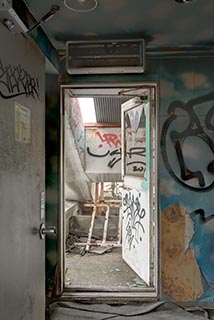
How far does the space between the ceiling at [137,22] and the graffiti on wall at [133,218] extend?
5.01 feet

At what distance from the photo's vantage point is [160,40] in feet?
8.00

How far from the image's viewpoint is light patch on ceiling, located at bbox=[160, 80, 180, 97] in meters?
2.66

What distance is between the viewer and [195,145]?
8.66 ft

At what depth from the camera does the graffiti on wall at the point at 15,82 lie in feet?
4.37

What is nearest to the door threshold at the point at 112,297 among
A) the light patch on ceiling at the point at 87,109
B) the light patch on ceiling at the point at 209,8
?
the light patch on ceiling at the point at 209,8

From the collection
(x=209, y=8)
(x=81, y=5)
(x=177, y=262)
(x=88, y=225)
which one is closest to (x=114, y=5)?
(x=81, y=5)

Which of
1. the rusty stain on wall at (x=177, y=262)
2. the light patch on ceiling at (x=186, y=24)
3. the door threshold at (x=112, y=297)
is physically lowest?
the door threshold at (x=112, y=297)

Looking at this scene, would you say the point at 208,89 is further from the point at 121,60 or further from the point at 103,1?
the point at 103,1

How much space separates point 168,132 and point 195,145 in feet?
0.79

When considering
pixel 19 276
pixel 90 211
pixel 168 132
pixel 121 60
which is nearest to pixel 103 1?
pixel 121 60

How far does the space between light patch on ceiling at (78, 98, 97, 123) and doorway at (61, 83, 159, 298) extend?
3.1 inches

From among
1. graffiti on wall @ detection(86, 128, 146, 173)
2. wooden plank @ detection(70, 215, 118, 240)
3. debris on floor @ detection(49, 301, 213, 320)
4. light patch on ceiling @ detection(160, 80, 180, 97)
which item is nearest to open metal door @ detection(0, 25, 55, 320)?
debris on floor @ detection(49, 301, 213, 320)

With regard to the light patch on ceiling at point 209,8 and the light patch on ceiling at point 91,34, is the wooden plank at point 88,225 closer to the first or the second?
the light patch on ceiling at point 91,34

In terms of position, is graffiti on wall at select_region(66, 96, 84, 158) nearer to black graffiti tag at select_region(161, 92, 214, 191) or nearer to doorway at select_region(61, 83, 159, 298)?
doorway at select_region(61, 83, 159, 298)
